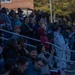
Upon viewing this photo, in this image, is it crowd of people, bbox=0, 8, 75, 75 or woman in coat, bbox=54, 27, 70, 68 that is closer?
crowd of people, bbox=0, 8, 75, 75

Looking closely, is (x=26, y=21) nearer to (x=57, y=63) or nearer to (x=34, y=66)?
(x=57, y=63)

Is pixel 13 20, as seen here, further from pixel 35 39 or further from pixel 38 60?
pixel 38 60

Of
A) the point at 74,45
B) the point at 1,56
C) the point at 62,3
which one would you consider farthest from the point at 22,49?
the point at 62,3

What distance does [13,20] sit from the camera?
1438cm

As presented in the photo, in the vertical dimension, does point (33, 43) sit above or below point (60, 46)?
above

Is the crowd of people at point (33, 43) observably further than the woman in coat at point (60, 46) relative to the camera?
No

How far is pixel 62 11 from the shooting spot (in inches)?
2050

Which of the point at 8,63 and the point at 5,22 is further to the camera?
the point at 5,22

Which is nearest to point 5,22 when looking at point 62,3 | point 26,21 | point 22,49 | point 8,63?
point 26,21

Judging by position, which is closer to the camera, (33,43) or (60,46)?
(33,43)

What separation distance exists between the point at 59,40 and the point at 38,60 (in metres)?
5.77

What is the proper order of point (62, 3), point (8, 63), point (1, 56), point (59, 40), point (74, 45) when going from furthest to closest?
point (62, 3)
point (74, 45)
point (59, 40)
point (1, 56)
point (8, 63)

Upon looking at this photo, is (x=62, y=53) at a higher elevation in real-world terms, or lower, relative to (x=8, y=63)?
lower

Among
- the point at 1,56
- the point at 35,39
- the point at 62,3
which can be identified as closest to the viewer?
the point at 1,56
